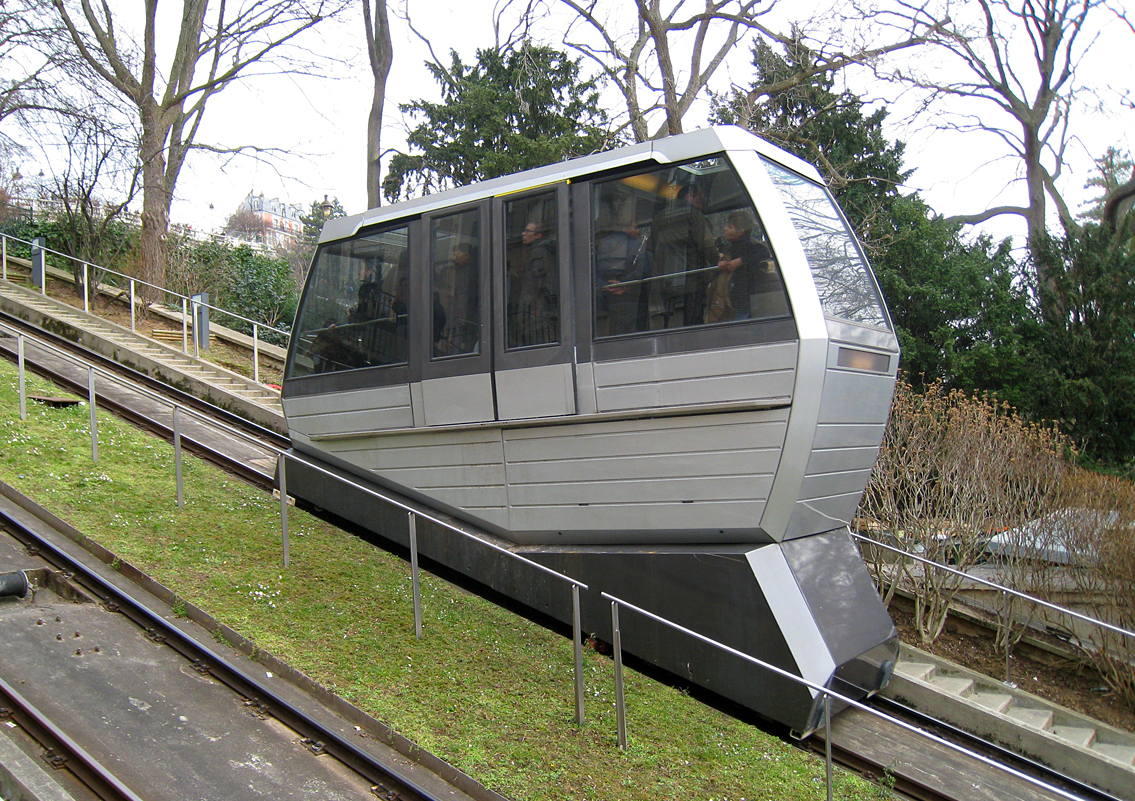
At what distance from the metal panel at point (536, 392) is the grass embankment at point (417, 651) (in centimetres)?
173

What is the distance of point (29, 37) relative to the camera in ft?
54.5

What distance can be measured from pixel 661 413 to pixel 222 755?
330 cm

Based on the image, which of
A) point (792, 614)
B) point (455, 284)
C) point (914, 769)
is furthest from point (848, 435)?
point (455, 284)

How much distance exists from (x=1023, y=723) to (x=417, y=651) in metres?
5.59

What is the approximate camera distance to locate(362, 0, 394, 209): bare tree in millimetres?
16953

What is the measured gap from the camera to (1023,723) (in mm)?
7242

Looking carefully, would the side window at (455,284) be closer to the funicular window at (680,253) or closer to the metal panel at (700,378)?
the funicular window at (680,253)

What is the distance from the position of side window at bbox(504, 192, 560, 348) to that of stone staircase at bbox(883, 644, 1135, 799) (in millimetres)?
4986

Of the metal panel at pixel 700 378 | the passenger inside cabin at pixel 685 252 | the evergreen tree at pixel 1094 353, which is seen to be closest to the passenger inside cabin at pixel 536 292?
the metal panel at pixel 700 378

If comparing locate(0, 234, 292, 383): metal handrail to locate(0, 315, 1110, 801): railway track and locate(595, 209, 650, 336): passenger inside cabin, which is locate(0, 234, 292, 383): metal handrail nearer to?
locate(595, 209, 650, 336): passenger inside cabin

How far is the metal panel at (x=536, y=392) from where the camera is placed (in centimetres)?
584

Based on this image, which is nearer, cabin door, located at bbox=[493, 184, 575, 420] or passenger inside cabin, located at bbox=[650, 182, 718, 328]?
passenger inside cabin, located at bbox=[650, 182, 718, 328]

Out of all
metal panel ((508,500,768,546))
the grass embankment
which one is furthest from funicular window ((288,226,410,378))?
metal panel ((508,500,768,546))

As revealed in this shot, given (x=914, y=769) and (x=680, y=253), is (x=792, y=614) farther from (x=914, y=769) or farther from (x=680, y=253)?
(x=680, y=253)
